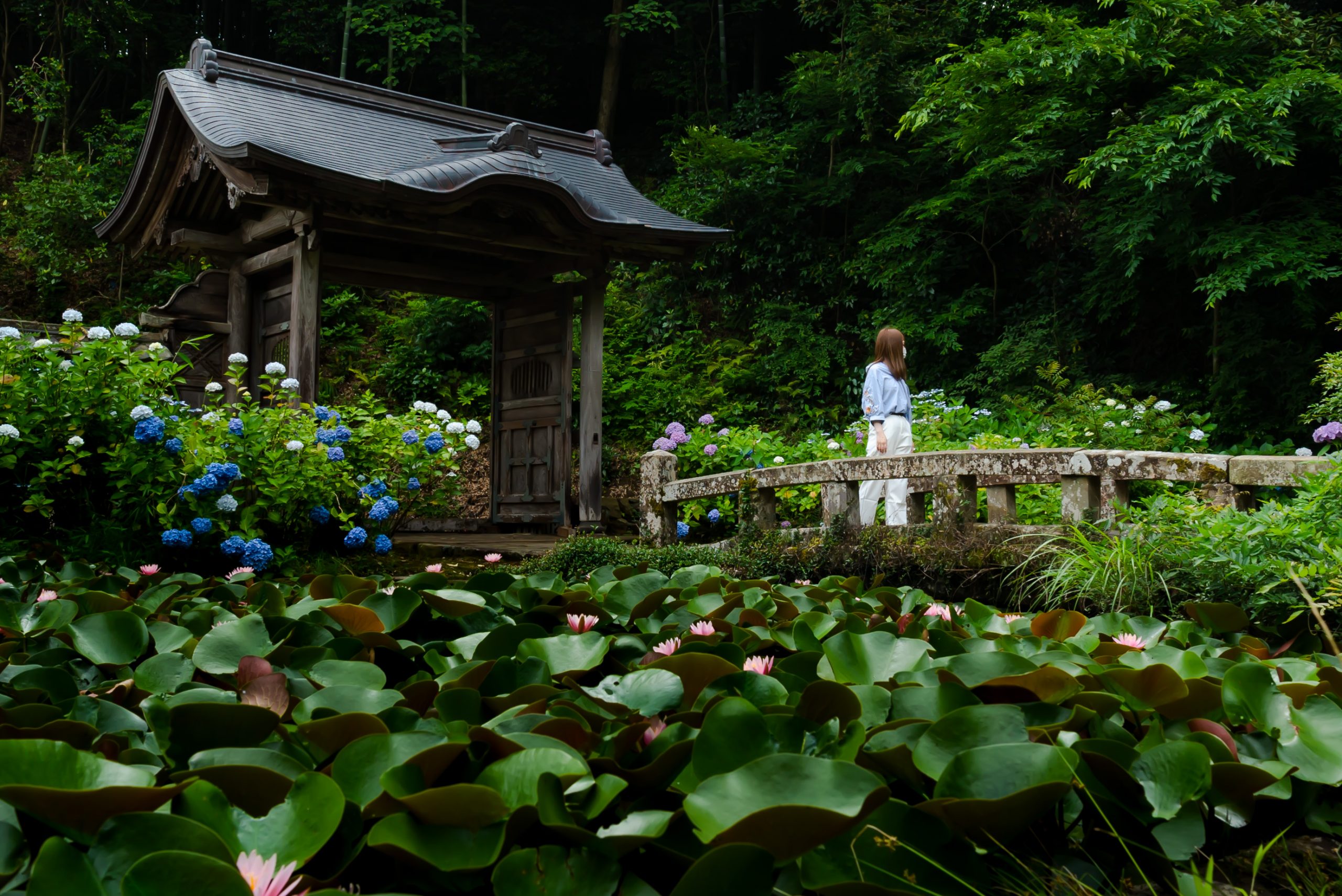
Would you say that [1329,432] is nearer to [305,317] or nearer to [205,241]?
[305,317]

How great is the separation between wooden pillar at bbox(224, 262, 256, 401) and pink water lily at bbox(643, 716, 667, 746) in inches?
284

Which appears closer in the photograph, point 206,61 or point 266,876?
point 266,876

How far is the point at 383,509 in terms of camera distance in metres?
4.89

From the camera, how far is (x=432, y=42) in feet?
54.0

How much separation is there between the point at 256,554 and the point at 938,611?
3458 millimetres

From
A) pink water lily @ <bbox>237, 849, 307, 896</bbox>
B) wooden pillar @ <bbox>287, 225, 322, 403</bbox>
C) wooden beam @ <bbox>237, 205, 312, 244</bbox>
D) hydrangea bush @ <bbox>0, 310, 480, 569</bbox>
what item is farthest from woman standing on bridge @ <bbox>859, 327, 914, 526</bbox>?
pink water lily @ <bbox>237, 849, 307, 896</bbox>

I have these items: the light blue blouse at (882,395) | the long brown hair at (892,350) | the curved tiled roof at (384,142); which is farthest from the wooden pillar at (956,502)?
the curved tiled roof at (384,142)

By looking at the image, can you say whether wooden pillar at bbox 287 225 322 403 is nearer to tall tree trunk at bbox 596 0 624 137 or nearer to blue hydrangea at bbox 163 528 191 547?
blue hydrangea at bbox 163 528 191 547

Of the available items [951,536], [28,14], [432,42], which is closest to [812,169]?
[432,42]

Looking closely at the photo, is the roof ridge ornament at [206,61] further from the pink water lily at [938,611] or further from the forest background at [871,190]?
the pink water lily at [938,611]

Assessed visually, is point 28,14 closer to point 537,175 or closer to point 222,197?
point 222,197

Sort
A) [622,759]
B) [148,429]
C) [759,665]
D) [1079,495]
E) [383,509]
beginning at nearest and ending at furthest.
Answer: [622,759] → [759,665] → [148,429] → [1079,495] → [383,509]

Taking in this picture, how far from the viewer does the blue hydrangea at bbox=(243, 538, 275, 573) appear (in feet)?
13.9

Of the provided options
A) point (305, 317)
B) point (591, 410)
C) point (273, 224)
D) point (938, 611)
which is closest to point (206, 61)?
point (273, 224)
